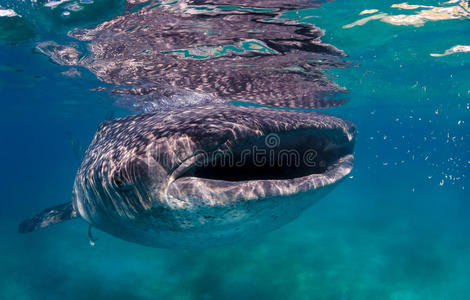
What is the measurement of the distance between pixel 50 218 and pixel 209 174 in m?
4.60

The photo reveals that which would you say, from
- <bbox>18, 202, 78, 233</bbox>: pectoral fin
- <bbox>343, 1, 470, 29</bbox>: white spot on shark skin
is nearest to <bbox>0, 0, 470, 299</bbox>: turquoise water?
<bbox>343, 1, 470, 29</bbox>: white spot on shark skin

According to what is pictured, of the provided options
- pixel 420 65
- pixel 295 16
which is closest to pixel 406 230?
pixel 420 65

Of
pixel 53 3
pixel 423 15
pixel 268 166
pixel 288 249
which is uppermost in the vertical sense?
pixel 53 3

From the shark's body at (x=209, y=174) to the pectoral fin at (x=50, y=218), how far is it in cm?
264

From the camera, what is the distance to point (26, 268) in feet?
38.2

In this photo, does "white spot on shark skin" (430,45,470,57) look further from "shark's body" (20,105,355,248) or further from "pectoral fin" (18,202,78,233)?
"pectoral fin" (18,202,78,233)

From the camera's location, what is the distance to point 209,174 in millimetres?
2873

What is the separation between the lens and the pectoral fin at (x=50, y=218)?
558cm

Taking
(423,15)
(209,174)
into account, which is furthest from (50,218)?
(423,15)

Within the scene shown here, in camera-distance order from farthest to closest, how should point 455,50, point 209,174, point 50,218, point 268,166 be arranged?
point 455,50 < point 50,218 < point 268,166 < point 209,174

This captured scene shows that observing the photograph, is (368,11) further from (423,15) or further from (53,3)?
(53,3)

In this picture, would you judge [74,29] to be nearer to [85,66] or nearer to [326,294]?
[85,66]

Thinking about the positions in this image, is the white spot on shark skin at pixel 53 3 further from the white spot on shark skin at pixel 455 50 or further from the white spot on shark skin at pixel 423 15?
the white spot on shark skin at pixel 455 50

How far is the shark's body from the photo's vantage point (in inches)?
86.7
